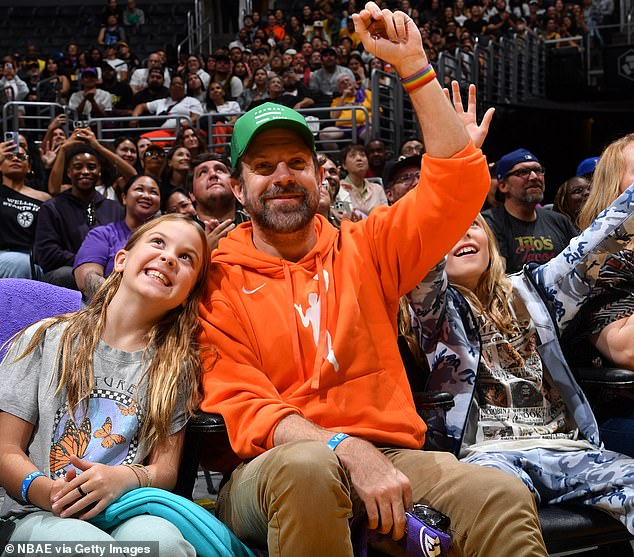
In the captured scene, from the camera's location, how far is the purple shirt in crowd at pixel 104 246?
383 centimetres

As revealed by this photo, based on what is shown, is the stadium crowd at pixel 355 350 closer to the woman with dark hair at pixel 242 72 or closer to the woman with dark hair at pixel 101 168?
the woman with dark hair at pixel 101 168

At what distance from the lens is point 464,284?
2.50 m

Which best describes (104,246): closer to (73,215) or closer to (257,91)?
(73,215)

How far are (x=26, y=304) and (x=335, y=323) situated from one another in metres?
0.91

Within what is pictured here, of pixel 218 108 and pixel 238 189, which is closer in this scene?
pixel 238 189

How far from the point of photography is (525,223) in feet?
15.4

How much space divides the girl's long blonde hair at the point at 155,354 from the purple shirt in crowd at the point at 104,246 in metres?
1.69

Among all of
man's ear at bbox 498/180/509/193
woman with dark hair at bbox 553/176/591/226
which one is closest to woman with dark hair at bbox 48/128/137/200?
man's ear at bbox 498/180/509/193

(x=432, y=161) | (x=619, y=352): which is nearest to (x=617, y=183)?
(x=619, y=352)

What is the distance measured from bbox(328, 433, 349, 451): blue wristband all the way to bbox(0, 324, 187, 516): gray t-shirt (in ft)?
1.26

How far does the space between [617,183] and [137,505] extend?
1802mm

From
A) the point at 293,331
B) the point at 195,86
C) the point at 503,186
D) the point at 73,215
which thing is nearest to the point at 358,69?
the point at 195,86

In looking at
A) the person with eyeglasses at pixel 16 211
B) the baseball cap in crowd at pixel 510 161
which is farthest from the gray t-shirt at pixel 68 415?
the baseball cap in crowd at pixel 510 161

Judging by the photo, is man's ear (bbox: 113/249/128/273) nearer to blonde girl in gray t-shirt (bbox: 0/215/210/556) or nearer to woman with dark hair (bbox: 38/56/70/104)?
blonde girl in gray t-shirt (bbox: 0/215/210/556)
